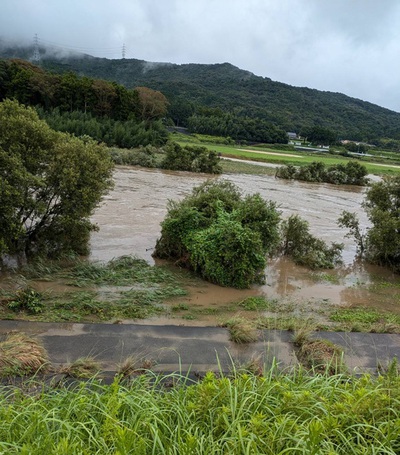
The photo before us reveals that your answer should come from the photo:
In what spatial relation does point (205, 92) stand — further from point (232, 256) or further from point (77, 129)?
point (232, 256)

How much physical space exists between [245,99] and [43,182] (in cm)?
12269

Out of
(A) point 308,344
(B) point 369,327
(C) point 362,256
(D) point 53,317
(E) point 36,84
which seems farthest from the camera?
(E) point 36,84

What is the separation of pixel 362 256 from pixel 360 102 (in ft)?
501

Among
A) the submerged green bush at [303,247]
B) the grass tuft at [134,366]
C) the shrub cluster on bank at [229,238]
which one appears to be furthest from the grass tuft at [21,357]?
the submerged green bush at [303,247]

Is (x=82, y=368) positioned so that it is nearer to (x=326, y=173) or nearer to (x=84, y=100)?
(x=326, y=173)

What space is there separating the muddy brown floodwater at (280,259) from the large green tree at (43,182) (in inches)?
60.7

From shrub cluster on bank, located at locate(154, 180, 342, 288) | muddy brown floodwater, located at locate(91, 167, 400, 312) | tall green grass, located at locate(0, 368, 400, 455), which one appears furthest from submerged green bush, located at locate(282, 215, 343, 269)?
tall green grass, located at locate(0, 368, 400, 455)

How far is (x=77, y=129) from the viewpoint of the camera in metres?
40.4

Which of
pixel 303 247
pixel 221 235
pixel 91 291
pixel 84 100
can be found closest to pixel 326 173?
pixel 303 247

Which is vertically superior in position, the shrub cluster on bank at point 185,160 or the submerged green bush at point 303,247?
the shrub cluster on bank at point 185,160

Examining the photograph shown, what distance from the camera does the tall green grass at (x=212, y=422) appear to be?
108 inches

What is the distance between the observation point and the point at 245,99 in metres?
126

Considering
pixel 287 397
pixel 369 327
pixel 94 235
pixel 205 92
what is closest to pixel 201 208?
pixel 94 235

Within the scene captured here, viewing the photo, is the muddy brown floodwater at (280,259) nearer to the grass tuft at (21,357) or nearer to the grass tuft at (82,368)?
the grass tuft at (82,368)
